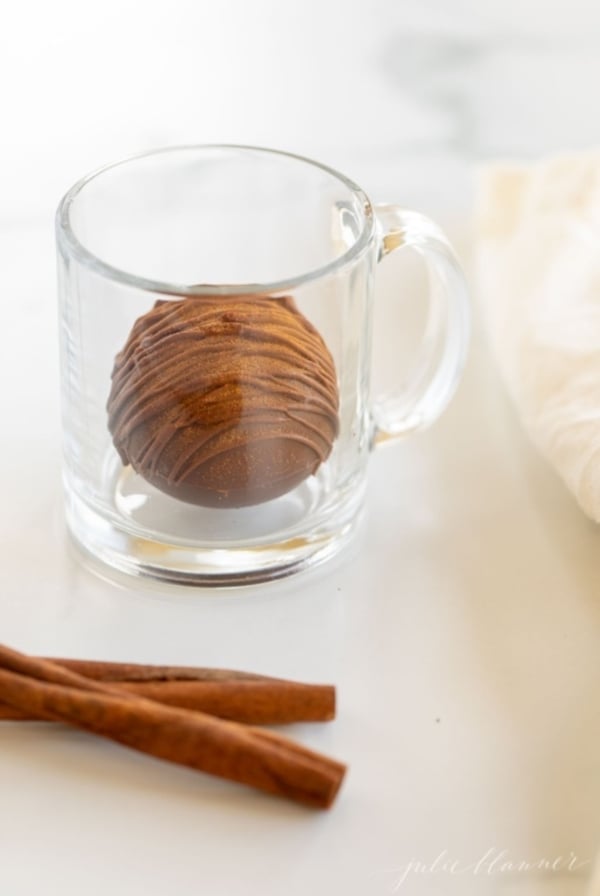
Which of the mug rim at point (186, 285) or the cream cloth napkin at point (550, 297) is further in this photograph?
the cream cloth napkin at point (550, 297)

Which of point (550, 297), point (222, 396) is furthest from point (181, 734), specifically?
point (550, 297)

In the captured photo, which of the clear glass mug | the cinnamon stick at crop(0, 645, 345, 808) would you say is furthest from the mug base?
the cinnamon stick at crop(0, 645, 345, 808)

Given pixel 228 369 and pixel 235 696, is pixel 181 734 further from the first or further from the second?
pixel 228 369

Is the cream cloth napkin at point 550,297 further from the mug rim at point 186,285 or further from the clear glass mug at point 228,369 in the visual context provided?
the mug rim at point 186,285

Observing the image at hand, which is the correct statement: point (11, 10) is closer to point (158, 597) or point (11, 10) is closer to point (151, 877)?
point (158, 597)

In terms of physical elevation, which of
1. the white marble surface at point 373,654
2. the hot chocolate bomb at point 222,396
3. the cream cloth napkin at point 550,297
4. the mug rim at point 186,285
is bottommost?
the white marble surface at point 373,654

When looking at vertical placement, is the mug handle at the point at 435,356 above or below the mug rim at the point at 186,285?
below

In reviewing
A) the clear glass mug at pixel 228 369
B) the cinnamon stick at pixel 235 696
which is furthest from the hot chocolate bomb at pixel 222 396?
the cinnamon stick at pixel 235 696

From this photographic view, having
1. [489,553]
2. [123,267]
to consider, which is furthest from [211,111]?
[489,553]
